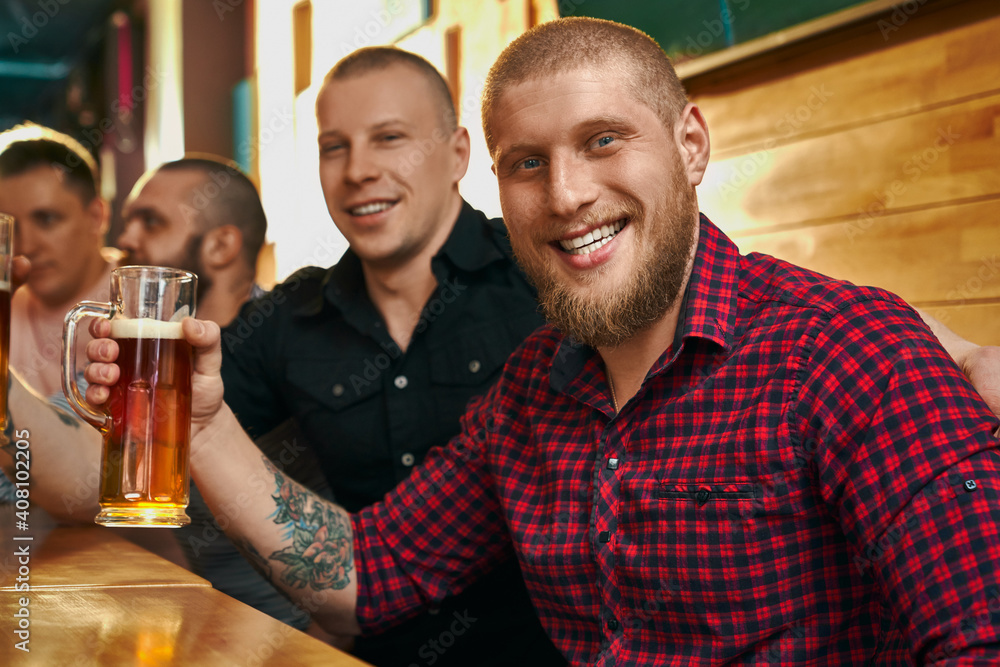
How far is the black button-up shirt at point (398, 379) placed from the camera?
1572 mm

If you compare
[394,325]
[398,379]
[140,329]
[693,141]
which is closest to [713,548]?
[693,141]

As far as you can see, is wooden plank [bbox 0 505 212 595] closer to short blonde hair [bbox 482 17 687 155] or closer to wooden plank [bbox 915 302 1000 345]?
short blonde hair [bbox 482 17 687 155]

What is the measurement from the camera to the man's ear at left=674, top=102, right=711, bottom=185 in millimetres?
1175

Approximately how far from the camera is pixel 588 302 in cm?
112

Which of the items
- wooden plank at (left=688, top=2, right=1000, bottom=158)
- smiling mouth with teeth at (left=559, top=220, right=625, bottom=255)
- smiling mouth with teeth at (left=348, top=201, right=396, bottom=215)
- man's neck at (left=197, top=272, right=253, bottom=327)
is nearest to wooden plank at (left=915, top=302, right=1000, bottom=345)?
wooden plank at (left=688, top=2, right=1000, bottom=158)

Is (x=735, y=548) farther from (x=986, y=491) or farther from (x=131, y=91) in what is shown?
(x=131, y=91)

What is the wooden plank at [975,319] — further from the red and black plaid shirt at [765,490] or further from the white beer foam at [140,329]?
the white beer foam at [140,329]

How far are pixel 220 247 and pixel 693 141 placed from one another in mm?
1729

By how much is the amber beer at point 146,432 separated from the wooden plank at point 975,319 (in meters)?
1.30

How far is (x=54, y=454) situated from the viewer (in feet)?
4.49

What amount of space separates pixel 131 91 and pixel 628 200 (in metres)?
6.14

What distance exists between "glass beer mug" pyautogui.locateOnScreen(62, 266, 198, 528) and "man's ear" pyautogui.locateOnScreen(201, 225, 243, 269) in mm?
1605

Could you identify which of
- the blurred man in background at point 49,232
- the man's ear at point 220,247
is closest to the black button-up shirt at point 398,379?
the man's ear at point 220,247

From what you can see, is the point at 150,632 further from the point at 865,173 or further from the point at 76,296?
the point at 76,296
